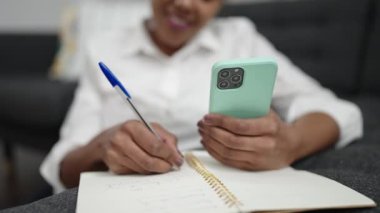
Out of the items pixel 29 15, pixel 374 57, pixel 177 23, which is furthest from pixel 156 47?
pixel 29 15

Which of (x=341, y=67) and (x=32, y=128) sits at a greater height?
(x=341, y=67)

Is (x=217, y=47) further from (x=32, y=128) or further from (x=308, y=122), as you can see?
(x=32, y=128)

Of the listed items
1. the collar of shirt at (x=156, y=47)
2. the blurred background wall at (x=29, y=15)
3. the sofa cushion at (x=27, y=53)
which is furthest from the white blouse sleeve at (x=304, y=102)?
the blurred background wall at (x=29, y=15)

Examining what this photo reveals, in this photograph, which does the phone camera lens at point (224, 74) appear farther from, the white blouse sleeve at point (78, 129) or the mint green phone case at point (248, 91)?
the white blouse sleeve at point (78, 129)

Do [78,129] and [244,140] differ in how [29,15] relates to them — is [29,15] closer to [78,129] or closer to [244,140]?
[78,129]

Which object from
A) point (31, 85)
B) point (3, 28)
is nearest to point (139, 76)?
point (31, 85)

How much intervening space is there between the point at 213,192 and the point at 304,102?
433 mm

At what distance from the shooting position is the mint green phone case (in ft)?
1.52

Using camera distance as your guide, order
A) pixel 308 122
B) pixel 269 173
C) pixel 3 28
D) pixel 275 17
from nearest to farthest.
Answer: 1. pixel 269 173
2. pixel 308 122
3. pixel 275 17
4. pixel 3 28

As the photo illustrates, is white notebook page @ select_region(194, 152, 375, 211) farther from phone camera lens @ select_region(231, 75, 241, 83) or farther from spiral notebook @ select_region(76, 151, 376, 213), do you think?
phone camera lens @ select_region(231, 75, 241, 83)

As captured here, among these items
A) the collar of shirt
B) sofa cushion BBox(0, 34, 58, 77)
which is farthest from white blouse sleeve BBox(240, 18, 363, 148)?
sofa cushion BBox(0, 34, 58, 77)

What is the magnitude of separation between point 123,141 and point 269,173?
0.20 m

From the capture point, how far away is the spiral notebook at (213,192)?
1.28 ft

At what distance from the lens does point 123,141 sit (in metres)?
0.52
